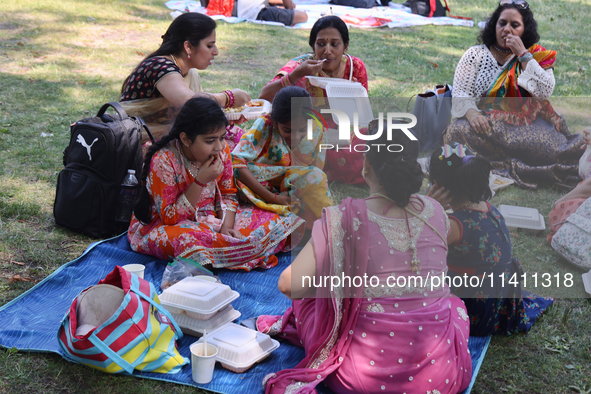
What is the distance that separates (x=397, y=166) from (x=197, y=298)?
3.94 feet

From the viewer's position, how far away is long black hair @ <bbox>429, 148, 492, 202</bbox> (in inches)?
86.5

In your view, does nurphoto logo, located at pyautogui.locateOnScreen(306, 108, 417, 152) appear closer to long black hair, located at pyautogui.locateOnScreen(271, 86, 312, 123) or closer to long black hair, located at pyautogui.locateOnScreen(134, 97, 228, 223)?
long black hair, located at pyautogui.locateOnScreen(134, 97, 228, 223)

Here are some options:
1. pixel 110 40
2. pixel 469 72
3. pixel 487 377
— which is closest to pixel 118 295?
pixel 487 377

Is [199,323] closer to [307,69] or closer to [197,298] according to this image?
[197,298]

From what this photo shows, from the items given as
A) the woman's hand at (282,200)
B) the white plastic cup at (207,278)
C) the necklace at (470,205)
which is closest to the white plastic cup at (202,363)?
the white plastic cup at (207,278)

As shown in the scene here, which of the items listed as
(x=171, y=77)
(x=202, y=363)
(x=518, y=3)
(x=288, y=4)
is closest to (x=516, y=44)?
(x=518, y=3)

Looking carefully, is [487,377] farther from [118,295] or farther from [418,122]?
[118,295]

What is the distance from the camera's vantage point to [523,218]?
8.55 feet

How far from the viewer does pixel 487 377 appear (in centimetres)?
240

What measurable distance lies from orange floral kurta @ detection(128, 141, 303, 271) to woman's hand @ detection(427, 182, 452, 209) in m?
1.39

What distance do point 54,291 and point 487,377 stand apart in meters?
2.26

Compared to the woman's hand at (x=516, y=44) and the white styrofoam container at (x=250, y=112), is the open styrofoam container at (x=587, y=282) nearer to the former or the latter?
the woman's hand at (x=516, y=44)

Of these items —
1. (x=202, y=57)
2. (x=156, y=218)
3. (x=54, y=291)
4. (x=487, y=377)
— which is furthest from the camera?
(x=202, y=57)

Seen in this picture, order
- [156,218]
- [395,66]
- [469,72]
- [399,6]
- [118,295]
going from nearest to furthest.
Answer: [118,295] → [156,218] → [469,72] → [395,66] → [399,6]
